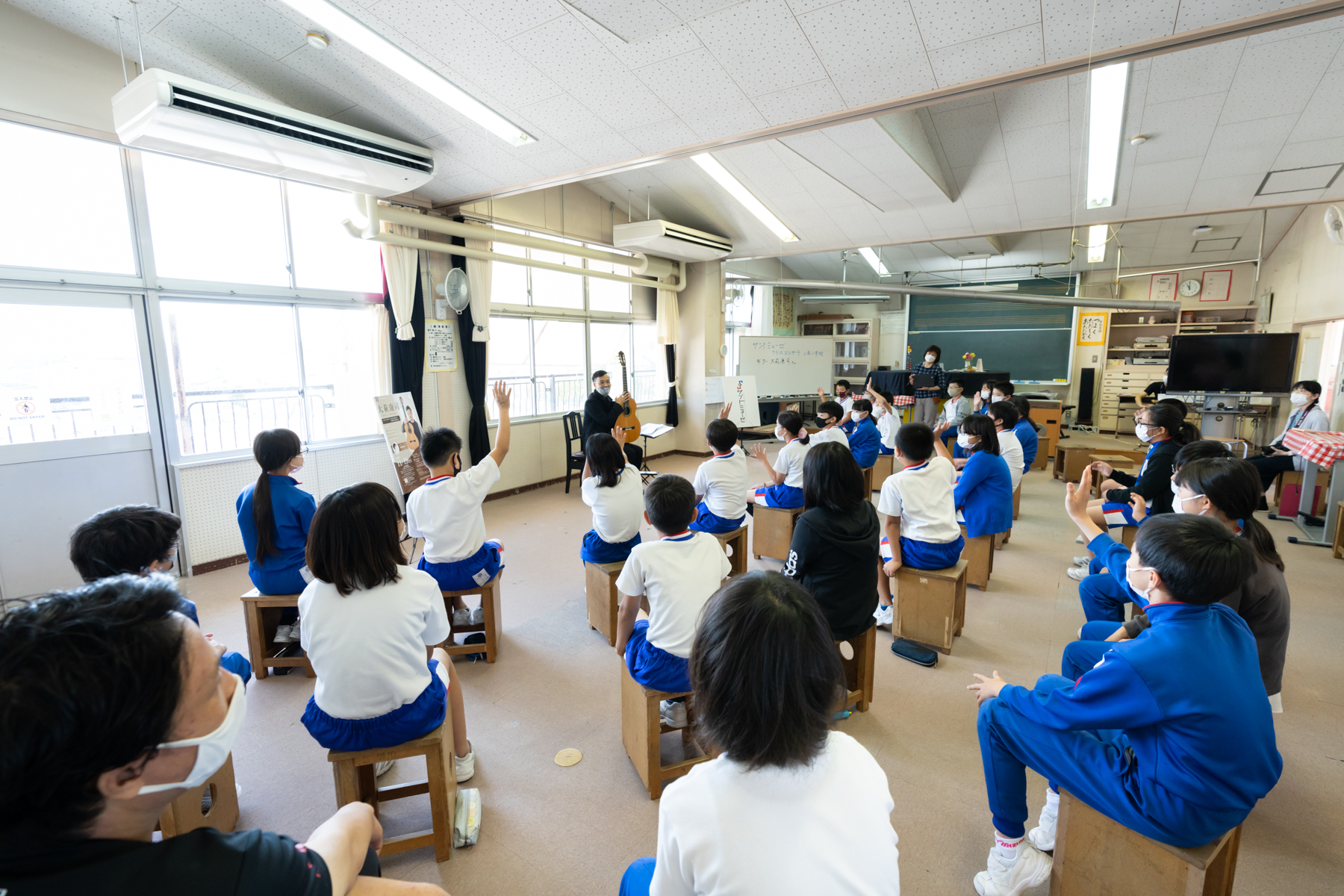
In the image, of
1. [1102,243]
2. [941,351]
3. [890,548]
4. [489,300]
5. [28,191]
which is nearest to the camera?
[890,548]

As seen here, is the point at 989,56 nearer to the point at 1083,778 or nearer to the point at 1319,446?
the point at 1083,778

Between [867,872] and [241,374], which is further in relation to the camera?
[241,374]

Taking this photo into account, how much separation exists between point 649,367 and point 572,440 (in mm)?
2073

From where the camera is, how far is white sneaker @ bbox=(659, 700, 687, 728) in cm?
226

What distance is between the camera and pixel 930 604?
2959mm

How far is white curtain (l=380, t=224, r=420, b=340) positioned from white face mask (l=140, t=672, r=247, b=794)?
4.73 meters

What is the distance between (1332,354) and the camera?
5328 mm

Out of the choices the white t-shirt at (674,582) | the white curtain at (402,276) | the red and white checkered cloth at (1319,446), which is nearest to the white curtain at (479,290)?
the white curtain at (402,276)

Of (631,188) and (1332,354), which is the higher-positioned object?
(631,188)

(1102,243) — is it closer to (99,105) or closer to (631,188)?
(631,188)

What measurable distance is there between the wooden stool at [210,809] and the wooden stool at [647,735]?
121 cm

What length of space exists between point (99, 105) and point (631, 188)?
442cm

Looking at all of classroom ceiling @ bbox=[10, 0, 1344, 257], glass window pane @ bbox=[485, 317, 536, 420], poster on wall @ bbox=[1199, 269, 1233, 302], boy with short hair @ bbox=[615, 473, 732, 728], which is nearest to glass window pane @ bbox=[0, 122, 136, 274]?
classroom ceiling @ bbox=[10, 0, 1344, 257]

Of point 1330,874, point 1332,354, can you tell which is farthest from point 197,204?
point 1332,354
